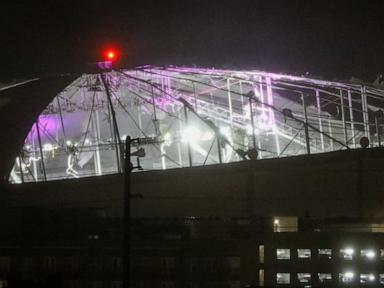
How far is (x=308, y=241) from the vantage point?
2505cm

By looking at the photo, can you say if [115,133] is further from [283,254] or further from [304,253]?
[304,253]

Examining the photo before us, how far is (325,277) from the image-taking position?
2530 centimetres

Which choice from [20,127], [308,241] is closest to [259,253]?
[308,241]

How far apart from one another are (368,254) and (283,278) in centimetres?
330

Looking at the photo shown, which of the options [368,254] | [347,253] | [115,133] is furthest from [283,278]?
[115,133]

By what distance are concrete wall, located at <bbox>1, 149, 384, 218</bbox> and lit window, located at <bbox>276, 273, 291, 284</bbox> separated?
7.52 ft

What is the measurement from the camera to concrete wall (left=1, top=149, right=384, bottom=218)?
25125 mm

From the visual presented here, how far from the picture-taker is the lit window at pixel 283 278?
25188 mm

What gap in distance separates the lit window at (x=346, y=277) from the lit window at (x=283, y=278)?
193cm

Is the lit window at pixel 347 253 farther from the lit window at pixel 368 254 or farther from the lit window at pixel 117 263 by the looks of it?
the lit window at pixel 117 263

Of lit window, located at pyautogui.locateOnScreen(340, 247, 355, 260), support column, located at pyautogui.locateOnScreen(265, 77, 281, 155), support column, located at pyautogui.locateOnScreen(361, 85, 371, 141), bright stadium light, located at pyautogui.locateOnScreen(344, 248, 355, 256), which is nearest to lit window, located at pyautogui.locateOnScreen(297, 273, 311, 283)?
lit window, located at pyautogui.locateOnScreen(340, 247, 355, 260)

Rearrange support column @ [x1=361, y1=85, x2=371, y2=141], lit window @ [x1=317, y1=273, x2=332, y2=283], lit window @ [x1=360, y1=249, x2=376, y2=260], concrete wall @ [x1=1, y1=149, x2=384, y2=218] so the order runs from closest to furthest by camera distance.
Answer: lit window @ [x1=360, y1=249, x2=376, y2=260], lit window @ [x1=317, y1=273, x2=332, y2=283], concrete wall @ [x1=1, y1=149, x2=384, y2=218], support column @ [x1=361, y1=85, x2=371, y2=141]

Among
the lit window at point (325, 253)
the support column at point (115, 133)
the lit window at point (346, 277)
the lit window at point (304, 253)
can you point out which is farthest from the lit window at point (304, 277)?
the support column at point (115, 133)

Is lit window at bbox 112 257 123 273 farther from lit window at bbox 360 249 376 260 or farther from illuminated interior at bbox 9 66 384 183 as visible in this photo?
lit window at bbox 360 249 376 260
